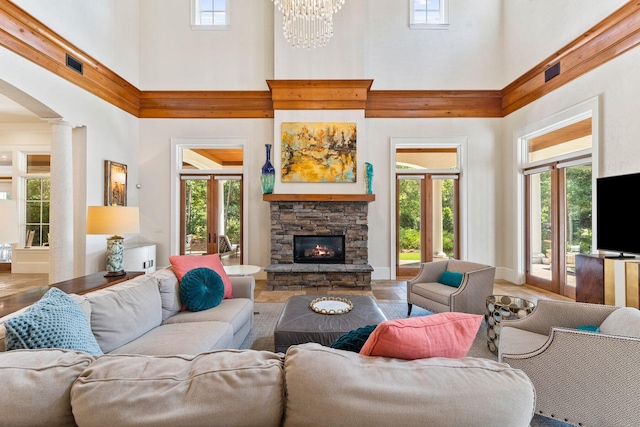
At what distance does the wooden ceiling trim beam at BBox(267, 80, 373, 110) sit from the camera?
5.80m

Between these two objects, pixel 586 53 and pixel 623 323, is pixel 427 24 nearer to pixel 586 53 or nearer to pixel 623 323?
pixel 586 53

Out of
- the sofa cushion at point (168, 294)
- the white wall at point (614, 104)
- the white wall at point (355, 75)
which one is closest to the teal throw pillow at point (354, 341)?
the sofa cushion at point (168, 294)

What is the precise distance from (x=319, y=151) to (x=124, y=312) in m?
4.41

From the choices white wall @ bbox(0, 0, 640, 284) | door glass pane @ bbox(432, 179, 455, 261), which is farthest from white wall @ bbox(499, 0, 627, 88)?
door glass pane @ bbox(432, 179, 455, 261)

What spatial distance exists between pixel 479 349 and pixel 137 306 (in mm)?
3076

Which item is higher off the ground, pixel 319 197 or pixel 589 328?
pixel 319 197

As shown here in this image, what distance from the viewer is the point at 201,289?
2.85 metres

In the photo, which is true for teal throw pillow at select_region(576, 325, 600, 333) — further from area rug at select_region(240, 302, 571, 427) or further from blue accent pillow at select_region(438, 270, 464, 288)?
blue accent pillow at select_region(438, 270, 464, 288)

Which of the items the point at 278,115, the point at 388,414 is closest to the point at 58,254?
the point at 278,115

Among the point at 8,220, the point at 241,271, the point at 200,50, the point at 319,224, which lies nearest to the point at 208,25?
the point at 200,50

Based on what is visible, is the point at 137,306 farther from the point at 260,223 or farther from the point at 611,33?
the point at 611,33

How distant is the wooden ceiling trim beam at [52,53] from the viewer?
3.56 m

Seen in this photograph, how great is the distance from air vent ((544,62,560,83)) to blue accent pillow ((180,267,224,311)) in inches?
222

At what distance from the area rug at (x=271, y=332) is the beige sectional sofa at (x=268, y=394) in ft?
5.17
